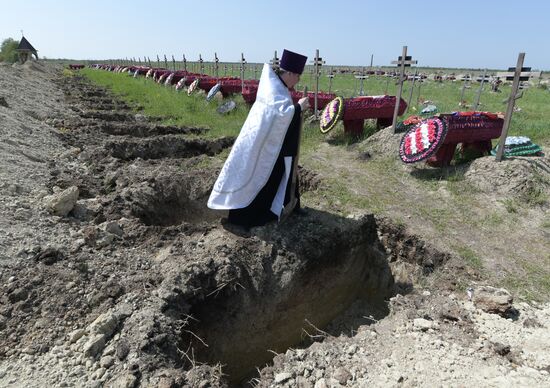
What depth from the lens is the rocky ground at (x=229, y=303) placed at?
8.25 ft

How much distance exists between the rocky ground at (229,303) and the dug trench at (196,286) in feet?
0.04

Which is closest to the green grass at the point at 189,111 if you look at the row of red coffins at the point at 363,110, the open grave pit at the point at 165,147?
the open grave pit at the point at 165,147

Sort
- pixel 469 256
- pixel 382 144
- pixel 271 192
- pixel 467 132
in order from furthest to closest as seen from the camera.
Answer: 1. pixel 382 144
2. pixel 467 132
3. pixel 469 256
4. pixel 271 192

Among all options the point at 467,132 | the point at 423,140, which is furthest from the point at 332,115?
the point at 467,132

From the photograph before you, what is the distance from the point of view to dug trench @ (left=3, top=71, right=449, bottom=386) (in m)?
2.57

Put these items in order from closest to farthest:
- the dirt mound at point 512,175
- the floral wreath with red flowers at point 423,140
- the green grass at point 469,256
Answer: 1. the green grass at point 469,256
2. the dirt mound at point 512,175
3. the floral wreath with red flowers at point 423,140

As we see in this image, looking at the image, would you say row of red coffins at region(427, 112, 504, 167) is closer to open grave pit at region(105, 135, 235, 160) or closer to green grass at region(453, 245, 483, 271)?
green grass at region(453, 245, 483, 271)

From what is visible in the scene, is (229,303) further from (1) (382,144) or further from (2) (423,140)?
(1) (382,144)

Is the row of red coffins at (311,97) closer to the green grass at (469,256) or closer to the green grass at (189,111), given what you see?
the green grass at (189,111)

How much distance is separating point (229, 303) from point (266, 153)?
142 centimetres

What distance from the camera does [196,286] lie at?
3146 mm

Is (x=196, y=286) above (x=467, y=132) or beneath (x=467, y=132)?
beneath

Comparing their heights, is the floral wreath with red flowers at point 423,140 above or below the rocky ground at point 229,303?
above

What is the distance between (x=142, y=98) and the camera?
47.4 ft
